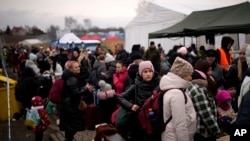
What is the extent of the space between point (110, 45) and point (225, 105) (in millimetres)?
28551

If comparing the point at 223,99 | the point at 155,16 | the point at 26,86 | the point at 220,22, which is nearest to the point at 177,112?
the point at 223,99

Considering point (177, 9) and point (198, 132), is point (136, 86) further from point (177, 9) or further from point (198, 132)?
point (177, 9)

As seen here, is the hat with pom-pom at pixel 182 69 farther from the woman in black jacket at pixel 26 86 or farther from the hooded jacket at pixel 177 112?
the woman in black jacket at pixel 26 86

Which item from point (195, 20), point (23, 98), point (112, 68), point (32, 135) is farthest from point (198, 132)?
point (195, 20)

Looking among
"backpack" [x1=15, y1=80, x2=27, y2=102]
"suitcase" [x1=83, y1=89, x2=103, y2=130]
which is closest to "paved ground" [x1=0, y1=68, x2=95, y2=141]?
"suitcase" [x1=83, y1=89, x2=103, y2=130]

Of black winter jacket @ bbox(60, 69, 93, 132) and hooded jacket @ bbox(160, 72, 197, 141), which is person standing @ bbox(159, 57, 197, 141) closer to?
hooded jacket @ bbox(160, 72, 197, 141)

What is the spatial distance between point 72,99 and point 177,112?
2775mm

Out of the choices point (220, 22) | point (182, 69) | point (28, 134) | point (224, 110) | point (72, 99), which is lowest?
point (28, 134)

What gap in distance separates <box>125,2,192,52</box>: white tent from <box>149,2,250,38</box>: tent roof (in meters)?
8.01

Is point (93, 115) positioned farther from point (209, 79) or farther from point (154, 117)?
point (154, 117)

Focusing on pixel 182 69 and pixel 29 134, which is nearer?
pixel 182 69

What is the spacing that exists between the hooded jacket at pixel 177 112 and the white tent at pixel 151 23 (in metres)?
15.4

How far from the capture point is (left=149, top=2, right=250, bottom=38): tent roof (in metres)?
7.41

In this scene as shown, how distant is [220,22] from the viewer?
8.27 m
